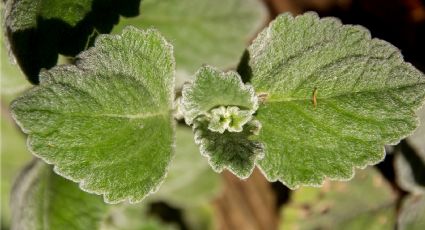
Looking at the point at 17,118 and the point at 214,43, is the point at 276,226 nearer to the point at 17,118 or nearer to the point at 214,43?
the point at 214,43

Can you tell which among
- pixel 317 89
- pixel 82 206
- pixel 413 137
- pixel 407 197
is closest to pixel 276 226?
pixel 407 197

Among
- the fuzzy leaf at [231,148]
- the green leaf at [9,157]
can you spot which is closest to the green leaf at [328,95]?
the fuzzy leaf at [231,148]

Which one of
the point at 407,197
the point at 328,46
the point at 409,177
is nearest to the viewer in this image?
the point at 328,46

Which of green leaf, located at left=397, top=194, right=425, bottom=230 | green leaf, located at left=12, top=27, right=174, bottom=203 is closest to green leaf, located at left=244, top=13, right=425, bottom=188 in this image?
green leaf, located at left=12, top=27, right=174, bottom=203

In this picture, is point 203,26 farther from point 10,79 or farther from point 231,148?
point 231,148

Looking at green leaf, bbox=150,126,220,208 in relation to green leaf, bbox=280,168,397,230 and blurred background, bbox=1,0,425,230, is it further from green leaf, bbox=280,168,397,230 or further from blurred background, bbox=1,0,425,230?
green leaf, bbox=280,168,397,230

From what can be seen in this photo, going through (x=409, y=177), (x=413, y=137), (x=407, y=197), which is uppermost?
(x=413, y=137)

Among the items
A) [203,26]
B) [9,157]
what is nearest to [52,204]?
[203,26]
